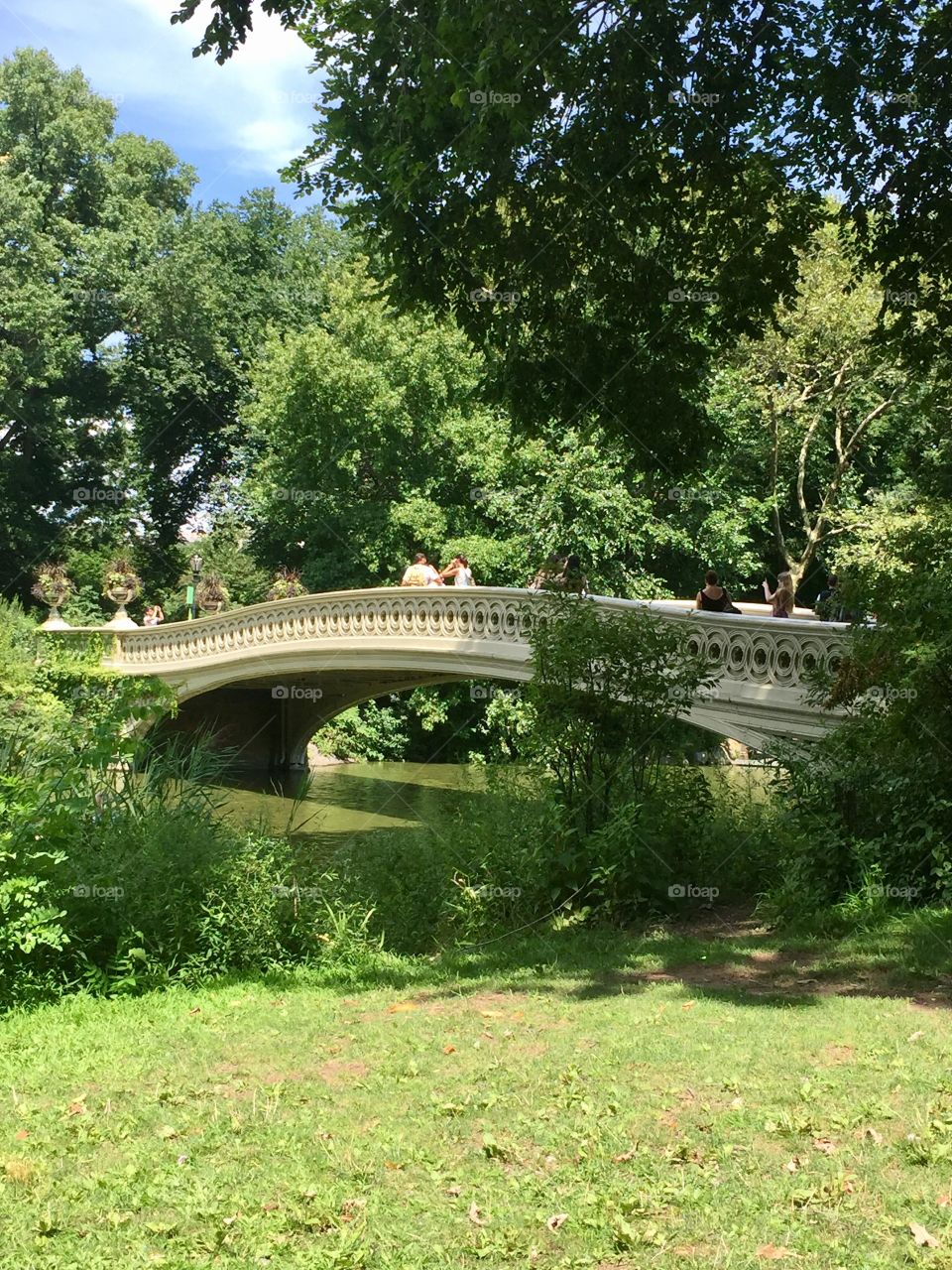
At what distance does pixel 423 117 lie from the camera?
986cm

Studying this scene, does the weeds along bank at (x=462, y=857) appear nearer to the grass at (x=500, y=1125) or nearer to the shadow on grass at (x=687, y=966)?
the shadow on grass at (x=687, y=966)

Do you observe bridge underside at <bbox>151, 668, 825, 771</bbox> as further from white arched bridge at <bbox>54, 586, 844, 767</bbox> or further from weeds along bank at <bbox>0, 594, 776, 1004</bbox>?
weeds along bank at <bbox>0, 594, 776, 1004</bbox>

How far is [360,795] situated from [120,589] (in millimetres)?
9593

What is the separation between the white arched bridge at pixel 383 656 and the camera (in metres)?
13.4

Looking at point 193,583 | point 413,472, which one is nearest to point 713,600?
point 413,472

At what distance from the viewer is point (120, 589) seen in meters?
33.0

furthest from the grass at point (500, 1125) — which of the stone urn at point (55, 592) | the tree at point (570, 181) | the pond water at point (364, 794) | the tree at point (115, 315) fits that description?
the tree at point (115, 315)

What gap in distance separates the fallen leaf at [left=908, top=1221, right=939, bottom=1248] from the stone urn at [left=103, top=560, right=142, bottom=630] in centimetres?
2846

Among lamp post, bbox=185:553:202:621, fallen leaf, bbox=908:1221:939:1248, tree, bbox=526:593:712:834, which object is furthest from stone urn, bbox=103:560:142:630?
fallen leaf, bbox=908:1221:939:1248

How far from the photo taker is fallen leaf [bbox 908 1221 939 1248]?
3.65 m

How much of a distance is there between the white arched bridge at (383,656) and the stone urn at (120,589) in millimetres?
692

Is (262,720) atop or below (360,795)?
atop

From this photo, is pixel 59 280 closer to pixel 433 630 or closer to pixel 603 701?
pixel 433 630

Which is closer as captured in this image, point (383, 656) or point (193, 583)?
point (383, 656)
